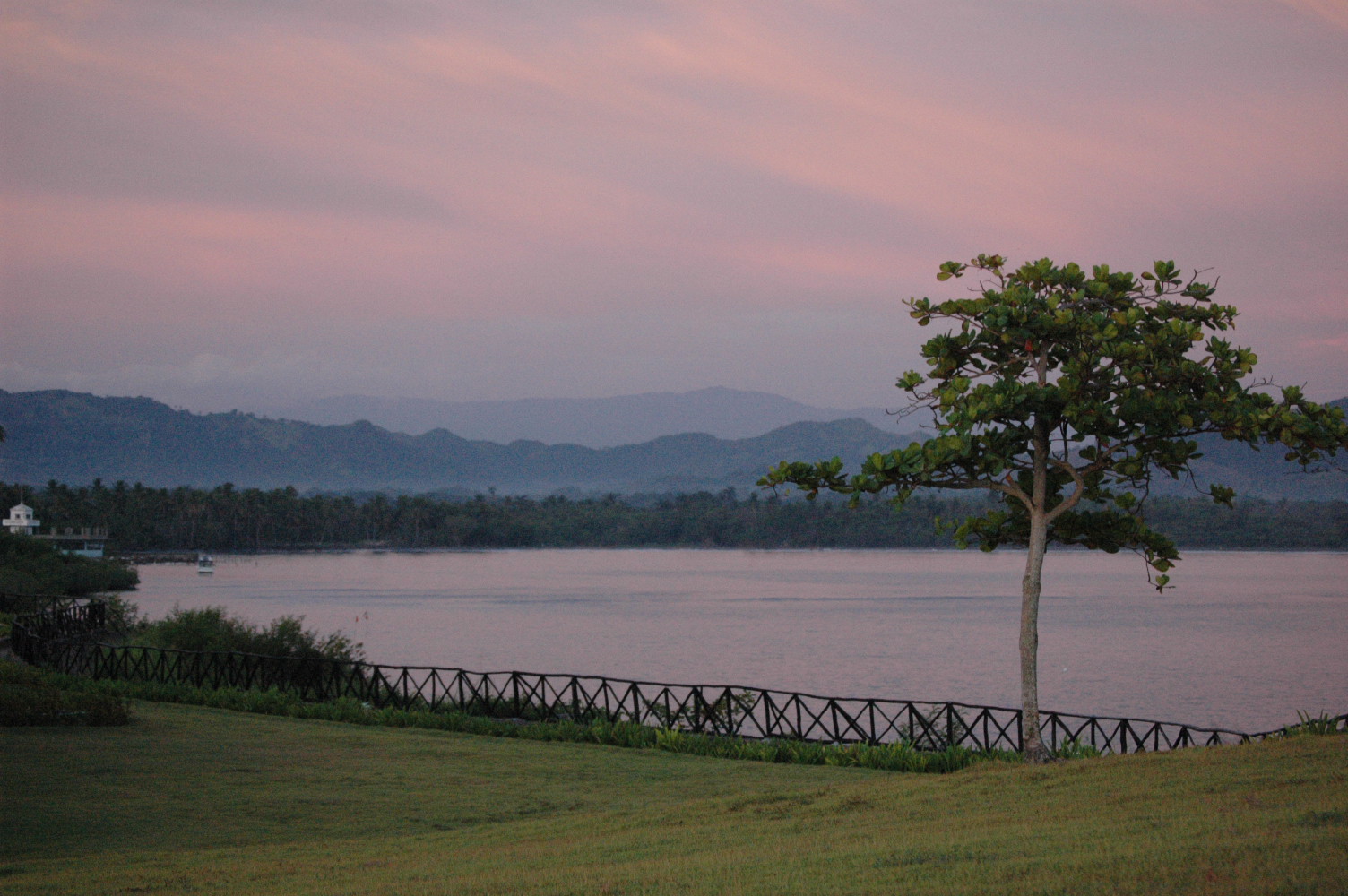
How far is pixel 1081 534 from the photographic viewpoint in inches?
727

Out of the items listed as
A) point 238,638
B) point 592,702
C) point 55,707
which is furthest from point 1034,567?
point 238,638

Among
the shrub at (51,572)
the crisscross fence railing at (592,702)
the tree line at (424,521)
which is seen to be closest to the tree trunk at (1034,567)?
the crisscross fence railing at (592,702)

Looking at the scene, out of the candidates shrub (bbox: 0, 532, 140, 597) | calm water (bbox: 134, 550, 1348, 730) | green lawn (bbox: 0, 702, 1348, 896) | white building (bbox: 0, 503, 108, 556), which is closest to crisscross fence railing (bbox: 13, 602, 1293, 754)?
green lawn (bbox: 0, 702, 1348, 896)

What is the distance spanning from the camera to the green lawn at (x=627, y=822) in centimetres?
846

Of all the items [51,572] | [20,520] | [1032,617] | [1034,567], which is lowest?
[51,572]

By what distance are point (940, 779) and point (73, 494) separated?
151 metres

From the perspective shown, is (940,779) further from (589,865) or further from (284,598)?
(284,598)

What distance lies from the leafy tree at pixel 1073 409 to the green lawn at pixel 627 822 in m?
4.05

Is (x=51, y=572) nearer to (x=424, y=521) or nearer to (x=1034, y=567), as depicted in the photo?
(x=1034, y=567)

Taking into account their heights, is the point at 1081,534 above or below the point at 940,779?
above

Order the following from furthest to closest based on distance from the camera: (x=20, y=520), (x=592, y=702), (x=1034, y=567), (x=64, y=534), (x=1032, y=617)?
(x=64, y=534) → (x=20, y=520) → (x=592, y=702) → (x=1032, y=617) → (x=1034, y=567)

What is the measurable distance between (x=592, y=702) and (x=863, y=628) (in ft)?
151

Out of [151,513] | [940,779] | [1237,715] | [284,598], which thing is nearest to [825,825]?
[940,779]

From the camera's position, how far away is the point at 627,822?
45.3 feet
